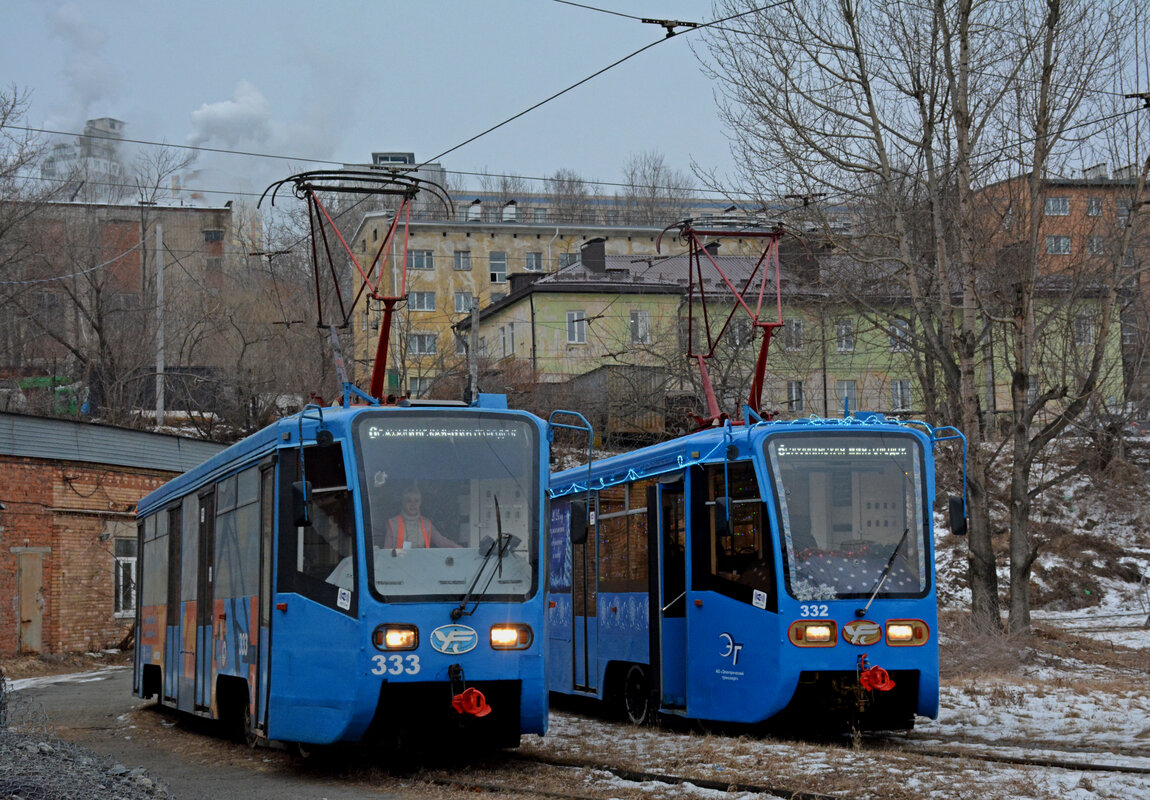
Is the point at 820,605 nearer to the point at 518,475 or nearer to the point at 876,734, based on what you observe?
the point at 876,734

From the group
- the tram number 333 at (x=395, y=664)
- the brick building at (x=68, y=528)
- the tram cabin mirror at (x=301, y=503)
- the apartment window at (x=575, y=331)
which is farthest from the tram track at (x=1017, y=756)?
the apartment window at (x=575, y=331)

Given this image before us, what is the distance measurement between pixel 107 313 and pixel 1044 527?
3033 centimetres

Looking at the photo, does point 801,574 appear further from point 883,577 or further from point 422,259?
point 422,259

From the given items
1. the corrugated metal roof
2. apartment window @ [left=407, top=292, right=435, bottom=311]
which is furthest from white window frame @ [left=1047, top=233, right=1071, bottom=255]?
apartment window @ [left=407, top=292, right=435, bottom=311]

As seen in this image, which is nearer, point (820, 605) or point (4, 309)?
point (820, 605)

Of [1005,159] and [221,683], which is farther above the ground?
[1005,159]

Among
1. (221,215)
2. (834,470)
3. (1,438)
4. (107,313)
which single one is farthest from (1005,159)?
(221,215)

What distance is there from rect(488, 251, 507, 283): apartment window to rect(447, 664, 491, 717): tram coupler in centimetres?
6621

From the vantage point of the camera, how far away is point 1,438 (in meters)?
24.8

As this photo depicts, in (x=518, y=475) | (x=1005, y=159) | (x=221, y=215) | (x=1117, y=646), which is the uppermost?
(x=221, y=215)

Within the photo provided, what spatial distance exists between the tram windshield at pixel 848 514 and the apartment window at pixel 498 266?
64296mm

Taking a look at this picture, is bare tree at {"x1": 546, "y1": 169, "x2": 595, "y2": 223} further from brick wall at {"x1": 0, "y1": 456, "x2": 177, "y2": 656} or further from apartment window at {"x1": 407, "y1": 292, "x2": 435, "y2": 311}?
brick wall at {"x1": 0, "y1": 456, "x2": 177, "y2": 656}

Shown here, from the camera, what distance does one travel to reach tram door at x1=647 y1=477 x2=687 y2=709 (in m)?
13.1

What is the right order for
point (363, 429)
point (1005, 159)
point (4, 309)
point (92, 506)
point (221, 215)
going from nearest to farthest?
point (363, 429), point (1005, 159), point (92, 506), point (4, 309), point (221, 215)
